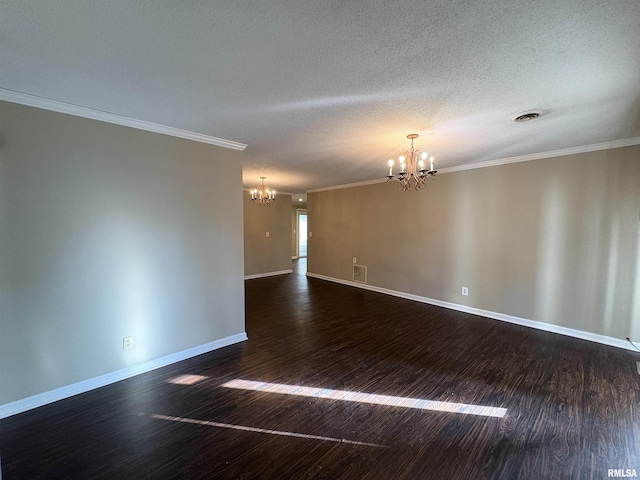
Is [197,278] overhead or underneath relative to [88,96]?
underneath

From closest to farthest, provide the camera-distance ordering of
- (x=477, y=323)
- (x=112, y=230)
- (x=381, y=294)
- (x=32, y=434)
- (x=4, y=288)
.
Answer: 1. (x=32, y=434)
2. (x=4, y=288)
3. (x=112, y=230)
4. (x=477, y=323)
5. (x=381, y=294)

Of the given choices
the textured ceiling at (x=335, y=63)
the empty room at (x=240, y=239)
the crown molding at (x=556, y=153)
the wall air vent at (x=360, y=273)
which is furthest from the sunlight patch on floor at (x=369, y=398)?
the wall air vent at (x=360, y=273)

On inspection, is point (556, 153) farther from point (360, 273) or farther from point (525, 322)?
point (360, 273)

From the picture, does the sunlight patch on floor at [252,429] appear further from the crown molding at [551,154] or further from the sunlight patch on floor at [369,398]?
the crown molding at [551,154]

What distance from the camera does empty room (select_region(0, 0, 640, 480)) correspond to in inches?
56.8

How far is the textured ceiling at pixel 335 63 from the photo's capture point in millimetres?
1243

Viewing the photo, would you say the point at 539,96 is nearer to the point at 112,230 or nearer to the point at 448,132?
the point at 448,132

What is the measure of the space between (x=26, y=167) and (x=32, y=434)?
1.96 metres

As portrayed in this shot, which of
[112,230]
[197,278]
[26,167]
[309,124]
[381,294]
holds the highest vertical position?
[309,124]

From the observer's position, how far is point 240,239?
3373mm

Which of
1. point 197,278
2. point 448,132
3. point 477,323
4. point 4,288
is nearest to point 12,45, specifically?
point 4,288

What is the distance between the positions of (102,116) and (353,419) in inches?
131

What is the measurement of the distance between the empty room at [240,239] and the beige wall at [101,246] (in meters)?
0.02

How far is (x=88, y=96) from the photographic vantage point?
204 cm
